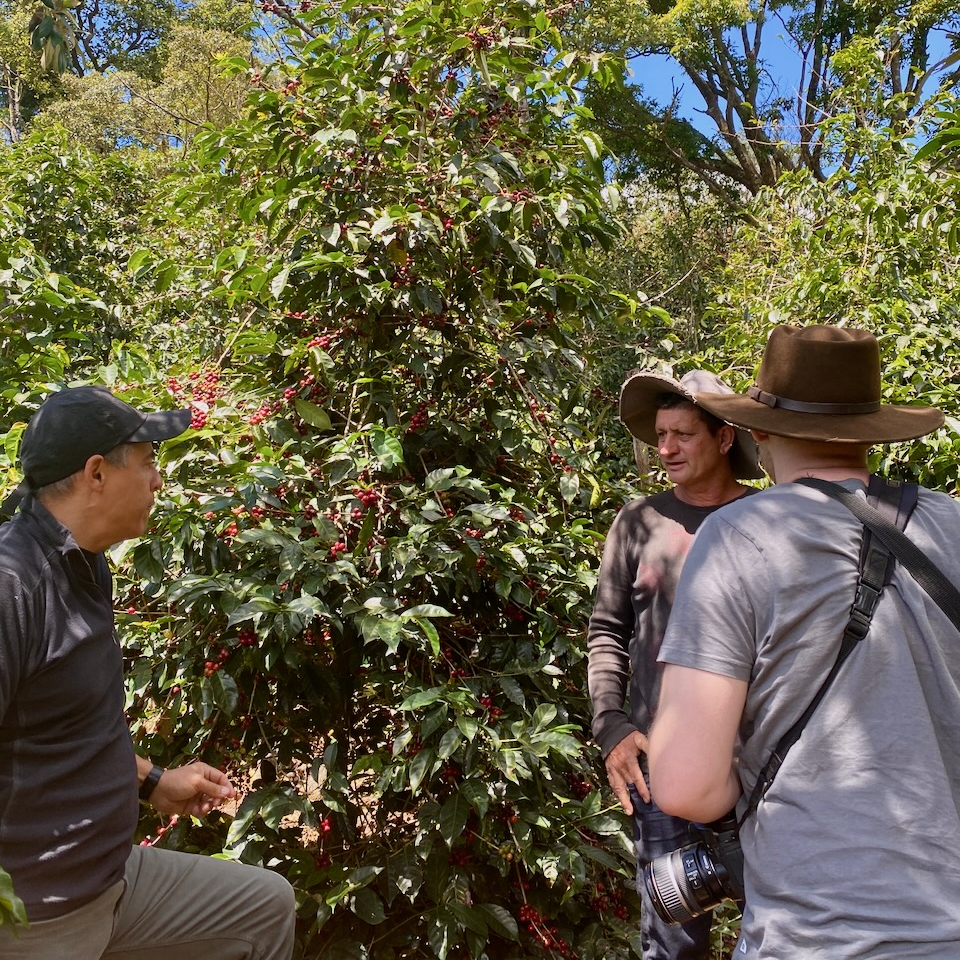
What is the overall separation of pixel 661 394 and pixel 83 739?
63.6 inches

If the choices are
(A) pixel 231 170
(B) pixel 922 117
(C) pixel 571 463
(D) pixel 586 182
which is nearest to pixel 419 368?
(C) pixel 571 463

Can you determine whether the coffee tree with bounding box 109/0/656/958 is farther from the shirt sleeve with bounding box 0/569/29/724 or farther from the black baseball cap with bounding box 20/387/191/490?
the shirt sleeve with bounding box 0/569/29/724

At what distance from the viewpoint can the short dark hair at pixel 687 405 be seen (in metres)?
2.53

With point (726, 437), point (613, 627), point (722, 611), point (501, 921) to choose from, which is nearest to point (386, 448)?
point (613, 627)

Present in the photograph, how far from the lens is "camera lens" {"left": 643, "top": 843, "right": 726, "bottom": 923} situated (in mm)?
1657

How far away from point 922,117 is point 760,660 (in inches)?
165

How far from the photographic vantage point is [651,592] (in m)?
2.43

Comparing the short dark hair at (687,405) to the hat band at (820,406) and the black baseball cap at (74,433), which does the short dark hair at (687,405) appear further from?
the black baseball cap at (74,433)

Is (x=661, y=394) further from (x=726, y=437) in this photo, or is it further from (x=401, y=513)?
(x=401, y=513)

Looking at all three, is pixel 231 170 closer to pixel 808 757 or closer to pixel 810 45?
pixel 808 757

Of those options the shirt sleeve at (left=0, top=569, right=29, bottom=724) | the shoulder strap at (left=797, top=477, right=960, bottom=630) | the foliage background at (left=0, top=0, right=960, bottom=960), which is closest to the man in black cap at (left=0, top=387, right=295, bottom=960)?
the shirt sleeve at (left=0, top=569, right=29, bottom=724)

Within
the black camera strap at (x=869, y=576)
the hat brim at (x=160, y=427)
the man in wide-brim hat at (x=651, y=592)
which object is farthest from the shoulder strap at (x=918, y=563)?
the hat brim at (x=160, y=427)

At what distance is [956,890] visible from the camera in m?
1.24

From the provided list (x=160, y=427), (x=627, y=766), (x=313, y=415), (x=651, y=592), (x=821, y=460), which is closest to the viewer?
(x=821, y=460)
